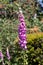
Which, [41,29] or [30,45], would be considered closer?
[30,45]

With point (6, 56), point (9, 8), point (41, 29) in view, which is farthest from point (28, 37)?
point (9, 8)

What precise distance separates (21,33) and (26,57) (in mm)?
829

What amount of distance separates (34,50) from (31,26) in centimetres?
297

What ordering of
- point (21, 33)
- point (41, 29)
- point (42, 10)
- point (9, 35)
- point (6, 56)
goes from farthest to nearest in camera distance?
point (42, 10) < point (41, 29) < point (9, 35) < point (6, 56) < point (21, 33)

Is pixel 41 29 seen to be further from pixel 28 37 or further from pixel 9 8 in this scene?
pixel 28 37

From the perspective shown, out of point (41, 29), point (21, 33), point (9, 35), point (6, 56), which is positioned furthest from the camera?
point (41, 29)

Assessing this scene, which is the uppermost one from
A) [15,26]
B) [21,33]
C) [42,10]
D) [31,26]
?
[21,33]

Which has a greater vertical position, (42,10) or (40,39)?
(40,39)

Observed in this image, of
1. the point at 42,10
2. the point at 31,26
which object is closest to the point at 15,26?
the point at 31,26

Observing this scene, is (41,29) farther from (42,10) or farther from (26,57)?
(42,10)

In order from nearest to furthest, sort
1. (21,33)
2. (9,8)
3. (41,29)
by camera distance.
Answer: (21,33) → (41,29) → (9,8)

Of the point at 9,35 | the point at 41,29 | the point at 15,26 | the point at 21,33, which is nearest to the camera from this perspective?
the point at 21,33

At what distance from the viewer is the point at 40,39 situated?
6449 millimetres

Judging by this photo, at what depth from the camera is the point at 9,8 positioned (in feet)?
32.5
